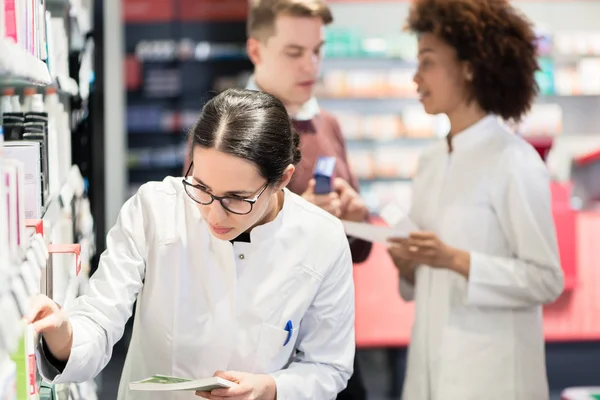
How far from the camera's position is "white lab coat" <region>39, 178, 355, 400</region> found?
198 cm

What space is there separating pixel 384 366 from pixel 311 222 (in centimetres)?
329

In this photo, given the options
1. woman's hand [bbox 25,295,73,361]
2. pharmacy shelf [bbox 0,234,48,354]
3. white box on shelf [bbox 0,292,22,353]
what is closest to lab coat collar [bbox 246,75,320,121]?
pharmacy shelf [bbox 0,234,48,354]

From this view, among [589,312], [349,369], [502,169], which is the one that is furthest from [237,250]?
[589,312]

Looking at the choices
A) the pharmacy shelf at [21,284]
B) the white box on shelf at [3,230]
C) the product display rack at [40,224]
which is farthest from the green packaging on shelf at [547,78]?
the white box on shelf at [3,230]

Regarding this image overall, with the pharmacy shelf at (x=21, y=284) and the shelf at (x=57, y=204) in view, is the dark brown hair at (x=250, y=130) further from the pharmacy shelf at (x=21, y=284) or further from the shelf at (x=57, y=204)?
the shelf at (x=57, y=204)

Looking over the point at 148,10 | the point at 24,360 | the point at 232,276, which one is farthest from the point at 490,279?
the point at 148,10

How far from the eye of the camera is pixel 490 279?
9.04 ft

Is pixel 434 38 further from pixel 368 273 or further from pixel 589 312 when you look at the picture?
pixel 589 312

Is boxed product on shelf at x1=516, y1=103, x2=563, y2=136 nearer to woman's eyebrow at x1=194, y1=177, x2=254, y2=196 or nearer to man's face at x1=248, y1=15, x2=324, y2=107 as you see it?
man's face at x1=248, y1=15, x2=324, y2=107

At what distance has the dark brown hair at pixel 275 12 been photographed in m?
2.91

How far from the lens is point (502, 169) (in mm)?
2793

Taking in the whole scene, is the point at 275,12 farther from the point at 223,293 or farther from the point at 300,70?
the point at 223,293

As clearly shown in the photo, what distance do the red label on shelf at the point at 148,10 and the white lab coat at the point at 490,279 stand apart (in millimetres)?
5873

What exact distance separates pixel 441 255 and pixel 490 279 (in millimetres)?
174
